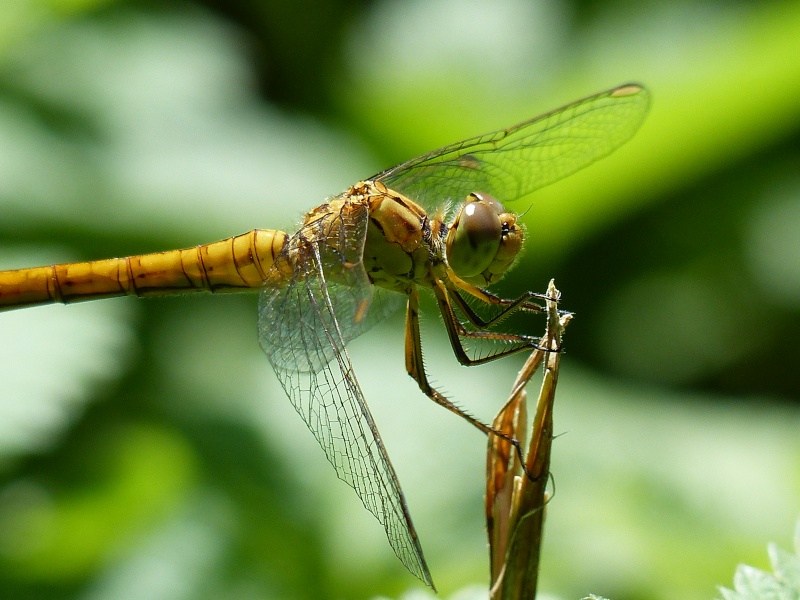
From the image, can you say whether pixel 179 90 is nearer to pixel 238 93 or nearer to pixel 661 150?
pixel 238 93

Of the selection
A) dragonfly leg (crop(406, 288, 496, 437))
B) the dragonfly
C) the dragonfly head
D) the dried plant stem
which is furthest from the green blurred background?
the dried plant stem

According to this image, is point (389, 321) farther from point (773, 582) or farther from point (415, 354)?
point (773, 582)

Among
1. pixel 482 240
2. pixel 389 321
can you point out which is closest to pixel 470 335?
pixel 482 240

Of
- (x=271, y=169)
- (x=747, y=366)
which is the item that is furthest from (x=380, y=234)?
(x=747, y=366)

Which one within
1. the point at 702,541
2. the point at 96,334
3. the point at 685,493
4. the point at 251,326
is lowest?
the point at 702,541

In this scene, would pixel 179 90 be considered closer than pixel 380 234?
No
